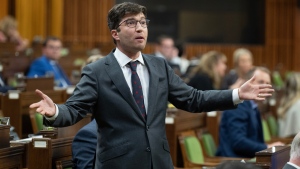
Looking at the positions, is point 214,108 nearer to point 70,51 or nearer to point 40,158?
point 40,158

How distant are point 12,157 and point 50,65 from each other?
17.9 feet

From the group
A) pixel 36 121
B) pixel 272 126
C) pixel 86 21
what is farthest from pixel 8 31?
A: pixel 86 21

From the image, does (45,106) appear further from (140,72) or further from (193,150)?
(193,150)

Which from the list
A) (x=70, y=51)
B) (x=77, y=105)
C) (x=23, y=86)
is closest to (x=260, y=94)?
(x=77, y=105)

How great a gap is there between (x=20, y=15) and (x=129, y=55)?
9895 millimetres

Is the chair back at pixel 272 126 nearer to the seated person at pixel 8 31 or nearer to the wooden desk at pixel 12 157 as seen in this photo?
the seated person at pixel 8 31

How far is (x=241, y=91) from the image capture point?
3301 mm

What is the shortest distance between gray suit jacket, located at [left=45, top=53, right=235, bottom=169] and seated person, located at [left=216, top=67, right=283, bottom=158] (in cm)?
217

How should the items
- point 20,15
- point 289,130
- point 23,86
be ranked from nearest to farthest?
1. point 23,86
2. point 289,130
3. point 20,15

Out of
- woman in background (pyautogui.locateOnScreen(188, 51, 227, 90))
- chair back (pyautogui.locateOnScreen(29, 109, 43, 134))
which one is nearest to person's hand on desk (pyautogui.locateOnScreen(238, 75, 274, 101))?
chair back (pyautogui.locateOnScreen(29, 109, 43, 134))

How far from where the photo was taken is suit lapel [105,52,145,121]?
322cm

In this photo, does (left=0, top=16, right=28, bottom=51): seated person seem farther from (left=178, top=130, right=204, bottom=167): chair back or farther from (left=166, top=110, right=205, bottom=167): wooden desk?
(left=178, top=130, right=204, bottom=167): chair back

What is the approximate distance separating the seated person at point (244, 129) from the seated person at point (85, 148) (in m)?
1.88

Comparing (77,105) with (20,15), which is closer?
(77,105)
